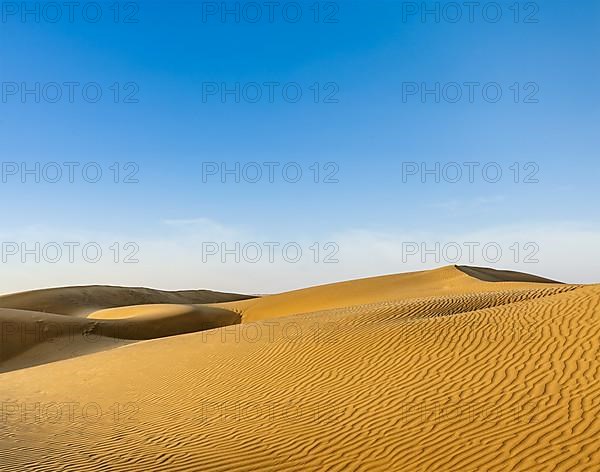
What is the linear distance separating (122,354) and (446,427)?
40.9ft

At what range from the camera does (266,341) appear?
14203mm

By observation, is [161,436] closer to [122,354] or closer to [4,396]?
[4,396]

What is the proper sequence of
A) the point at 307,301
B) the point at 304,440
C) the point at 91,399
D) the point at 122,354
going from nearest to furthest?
the point at 304,440 → the point at 91,399 → the point at 122,354 → the point at 307,301

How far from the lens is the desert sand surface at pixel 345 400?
21.3 ft

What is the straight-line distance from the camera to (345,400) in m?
8.73

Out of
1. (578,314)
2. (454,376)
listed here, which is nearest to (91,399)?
(454,376)
